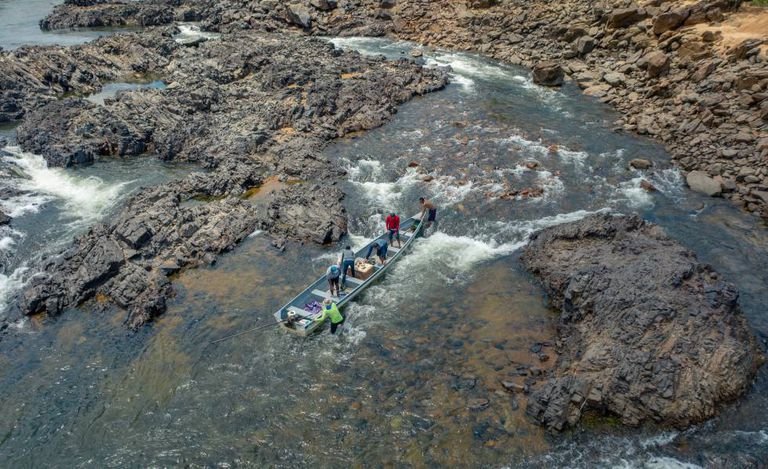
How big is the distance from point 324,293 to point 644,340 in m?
13.1

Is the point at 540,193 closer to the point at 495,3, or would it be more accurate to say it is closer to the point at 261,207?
the point at 261,207

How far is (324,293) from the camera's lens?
2395 centimetres

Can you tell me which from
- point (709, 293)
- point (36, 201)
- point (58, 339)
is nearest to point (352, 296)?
point (58, 339)

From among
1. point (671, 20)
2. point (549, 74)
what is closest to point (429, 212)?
point (549, 74)

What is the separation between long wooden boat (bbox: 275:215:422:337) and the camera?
21.9m

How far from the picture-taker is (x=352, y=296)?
78.4 feet

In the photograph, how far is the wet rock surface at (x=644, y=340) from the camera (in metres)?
17.7

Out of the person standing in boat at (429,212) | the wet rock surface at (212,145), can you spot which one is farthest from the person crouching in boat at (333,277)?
the person standing in boat at (429,212)

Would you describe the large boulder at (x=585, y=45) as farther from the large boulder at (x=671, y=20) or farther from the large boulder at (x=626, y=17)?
the large boulder at (x=671, y=20)

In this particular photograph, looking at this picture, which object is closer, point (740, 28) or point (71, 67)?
point (740, 28)

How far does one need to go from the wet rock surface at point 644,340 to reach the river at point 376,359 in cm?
71

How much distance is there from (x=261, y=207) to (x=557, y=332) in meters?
18.3

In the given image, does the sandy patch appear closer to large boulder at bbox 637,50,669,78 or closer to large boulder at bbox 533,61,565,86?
large boulder at bbox 637,50,669,78

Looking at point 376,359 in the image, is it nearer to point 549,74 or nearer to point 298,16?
point 549,74
